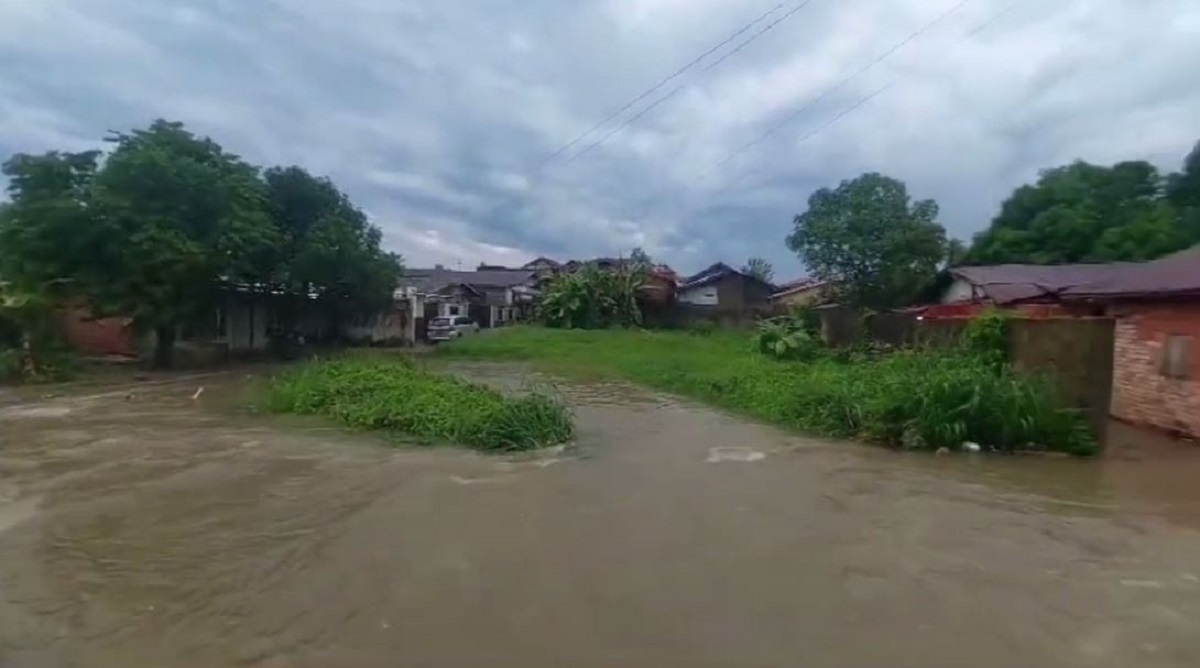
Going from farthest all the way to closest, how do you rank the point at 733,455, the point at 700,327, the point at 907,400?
the point at 700,327, the point at 907,400, the point at 733,455

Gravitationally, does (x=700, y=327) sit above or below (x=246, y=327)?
above

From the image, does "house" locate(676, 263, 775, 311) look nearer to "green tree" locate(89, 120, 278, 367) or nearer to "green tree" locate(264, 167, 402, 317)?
"green tree" locate(264, 167, 402, 317)

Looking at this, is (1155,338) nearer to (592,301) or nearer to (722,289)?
(592,301)

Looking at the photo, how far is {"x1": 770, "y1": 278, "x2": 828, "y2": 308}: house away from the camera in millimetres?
32250

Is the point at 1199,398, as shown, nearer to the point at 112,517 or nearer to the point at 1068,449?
the point at 1068,449

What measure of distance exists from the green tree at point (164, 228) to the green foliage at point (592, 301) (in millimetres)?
13985

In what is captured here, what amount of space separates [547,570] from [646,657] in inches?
60.2

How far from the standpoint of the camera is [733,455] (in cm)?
1022

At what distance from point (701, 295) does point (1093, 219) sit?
1676 cm

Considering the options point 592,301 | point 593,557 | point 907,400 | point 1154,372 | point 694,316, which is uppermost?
point 592,301

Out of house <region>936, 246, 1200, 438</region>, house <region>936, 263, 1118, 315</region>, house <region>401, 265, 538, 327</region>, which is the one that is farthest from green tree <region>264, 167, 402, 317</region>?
house <region>936, 246, 1200, 438</region>

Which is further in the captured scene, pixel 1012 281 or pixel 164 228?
pixel 1012 281

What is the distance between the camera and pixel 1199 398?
1101 centimetres

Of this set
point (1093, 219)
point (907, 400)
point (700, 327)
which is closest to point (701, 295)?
point (700, 327)
